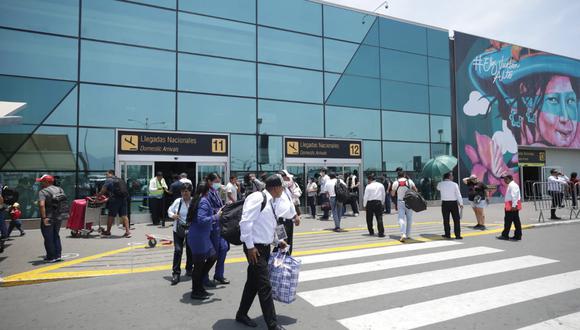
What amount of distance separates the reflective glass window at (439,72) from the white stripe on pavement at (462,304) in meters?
17.8

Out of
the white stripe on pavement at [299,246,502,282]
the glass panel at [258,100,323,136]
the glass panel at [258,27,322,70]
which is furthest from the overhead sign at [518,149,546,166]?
the white stripe on pavement at [299,246,502,282]

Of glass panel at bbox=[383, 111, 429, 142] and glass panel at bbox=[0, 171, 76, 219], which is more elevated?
glass panel at bbox=[383, 111, 429, 142]

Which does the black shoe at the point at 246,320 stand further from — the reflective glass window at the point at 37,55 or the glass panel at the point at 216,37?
the glass panel at the point at 216,37

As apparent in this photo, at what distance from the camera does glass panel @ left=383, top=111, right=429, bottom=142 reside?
19750 millimetres

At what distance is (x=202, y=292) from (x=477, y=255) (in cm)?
580

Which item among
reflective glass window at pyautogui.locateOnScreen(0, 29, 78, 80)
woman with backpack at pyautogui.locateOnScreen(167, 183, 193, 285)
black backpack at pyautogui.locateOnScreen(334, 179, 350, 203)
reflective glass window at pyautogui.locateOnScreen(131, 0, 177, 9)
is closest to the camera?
woman with backpack at pyautogui.locateOnScreen(167, 183, 193, 285)

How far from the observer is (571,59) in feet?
88.2

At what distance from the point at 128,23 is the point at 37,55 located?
3.68 m

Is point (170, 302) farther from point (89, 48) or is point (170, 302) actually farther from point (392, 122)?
point (392, 122)

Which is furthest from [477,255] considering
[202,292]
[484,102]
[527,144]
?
[527,144]

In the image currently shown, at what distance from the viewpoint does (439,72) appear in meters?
21.7

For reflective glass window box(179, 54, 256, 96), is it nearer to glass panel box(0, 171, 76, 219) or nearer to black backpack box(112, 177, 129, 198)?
black backpack box(112, 177, 129, 198)

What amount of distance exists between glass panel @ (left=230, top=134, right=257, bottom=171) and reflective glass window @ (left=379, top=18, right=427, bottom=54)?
33.0ft

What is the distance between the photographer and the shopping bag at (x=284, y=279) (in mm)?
3805
